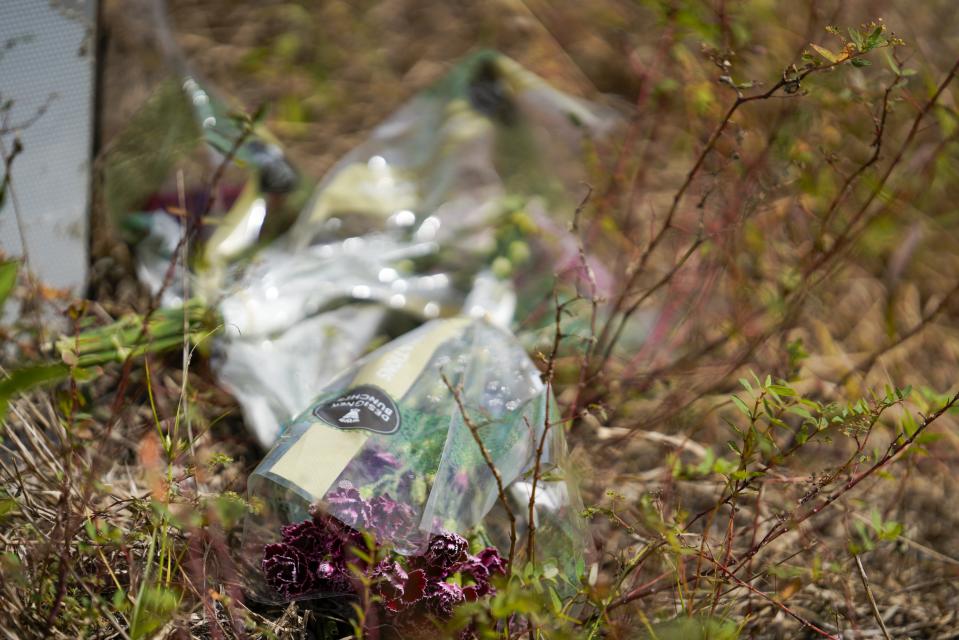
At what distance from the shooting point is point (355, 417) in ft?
3.26

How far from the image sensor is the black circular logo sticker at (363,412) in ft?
3.25

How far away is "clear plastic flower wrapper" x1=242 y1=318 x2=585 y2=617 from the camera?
88cm

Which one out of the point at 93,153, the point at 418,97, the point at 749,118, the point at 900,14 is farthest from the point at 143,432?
the point at 900,14

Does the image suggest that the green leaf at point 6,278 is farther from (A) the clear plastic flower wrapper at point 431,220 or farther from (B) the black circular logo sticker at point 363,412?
(A) the clear plastic flower wrapper at point 431,220

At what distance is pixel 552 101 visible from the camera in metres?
1.58

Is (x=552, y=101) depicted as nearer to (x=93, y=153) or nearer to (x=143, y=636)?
(x=93, y=153)

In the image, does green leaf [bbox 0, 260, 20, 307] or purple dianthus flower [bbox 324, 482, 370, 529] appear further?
purple dianthus flower [bbox 324, 482, 370, 529]

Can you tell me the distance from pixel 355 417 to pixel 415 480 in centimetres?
11

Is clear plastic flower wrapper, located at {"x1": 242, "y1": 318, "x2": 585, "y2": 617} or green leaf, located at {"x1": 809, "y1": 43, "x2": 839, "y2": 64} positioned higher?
green leaf, located at {"x1": 809, "y1": 43, "x2": 839, "y2": 64}

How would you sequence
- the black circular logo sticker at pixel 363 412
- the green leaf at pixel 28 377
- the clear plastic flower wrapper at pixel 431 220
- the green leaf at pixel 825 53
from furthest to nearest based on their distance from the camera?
the clear plastic flower wrapper at pixel 431 220, the black circular logo sticker at pixel 363 412, the green leaf at pixel 825 53, the green leaf at pixel 28 377

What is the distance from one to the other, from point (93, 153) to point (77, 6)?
27 centimetres

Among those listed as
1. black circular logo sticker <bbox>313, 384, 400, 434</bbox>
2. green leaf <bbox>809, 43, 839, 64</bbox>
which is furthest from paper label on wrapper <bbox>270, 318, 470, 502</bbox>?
green leaf <bbox>809, 43, 839, 64</bbox>

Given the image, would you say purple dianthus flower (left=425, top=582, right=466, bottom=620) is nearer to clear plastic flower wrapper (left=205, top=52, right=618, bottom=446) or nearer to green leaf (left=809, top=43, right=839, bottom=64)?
clear plastic flower wrapper (left=205, top=52, right=618, bottom=446)

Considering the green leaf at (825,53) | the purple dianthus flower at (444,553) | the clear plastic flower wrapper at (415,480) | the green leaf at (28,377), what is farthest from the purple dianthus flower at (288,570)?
the green leaf at (825,53)
